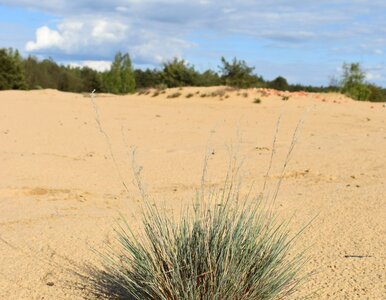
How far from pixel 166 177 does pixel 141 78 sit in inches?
1818

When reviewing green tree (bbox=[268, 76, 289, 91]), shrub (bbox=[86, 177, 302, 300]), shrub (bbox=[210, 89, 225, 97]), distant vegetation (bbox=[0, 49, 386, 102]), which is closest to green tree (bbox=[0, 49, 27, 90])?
distant vegetation (bbox=[0, 49, 386, 102])

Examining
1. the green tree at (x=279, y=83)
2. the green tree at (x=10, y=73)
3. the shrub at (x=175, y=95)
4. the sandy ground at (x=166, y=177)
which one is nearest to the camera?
the sandy ground at (x=166, y=177)

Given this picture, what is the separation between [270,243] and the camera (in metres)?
3.77

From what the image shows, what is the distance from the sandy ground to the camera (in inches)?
176

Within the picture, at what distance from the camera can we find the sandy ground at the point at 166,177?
4473mm

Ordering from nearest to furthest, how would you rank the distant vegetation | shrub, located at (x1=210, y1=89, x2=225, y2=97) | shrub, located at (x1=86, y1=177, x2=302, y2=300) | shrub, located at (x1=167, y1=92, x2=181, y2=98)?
shrub, located at (x1=86, y1=177, x2=302, y2=300) < shrub, located at (x1=210, y1=89, x2=225, y2=97) < shrub, located at (x1=167, y1=92, x2=181, y2=98) < the distant vegetation

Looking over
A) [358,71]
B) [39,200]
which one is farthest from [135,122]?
[358,71]

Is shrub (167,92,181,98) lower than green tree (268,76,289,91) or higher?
higher

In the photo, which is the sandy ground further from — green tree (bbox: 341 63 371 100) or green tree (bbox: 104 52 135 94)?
green tree (bbox: 104 52 135 94)

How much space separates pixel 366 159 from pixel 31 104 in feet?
35.0

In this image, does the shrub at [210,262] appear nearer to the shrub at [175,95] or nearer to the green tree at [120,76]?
the shrub at [175,95]

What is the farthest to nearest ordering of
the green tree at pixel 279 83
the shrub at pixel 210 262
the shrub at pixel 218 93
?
1. the green tree at pixel 279 83
2. the shrub at pixel 218 93
3. the shrub at pixel 210 262

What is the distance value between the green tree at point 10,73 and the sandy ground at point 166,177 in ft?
71.4

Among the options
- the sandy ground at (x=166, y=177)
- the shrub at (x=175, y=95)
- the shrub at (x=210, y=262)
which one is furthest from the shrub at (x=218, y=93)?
the shrub at (x=210, y=262)
